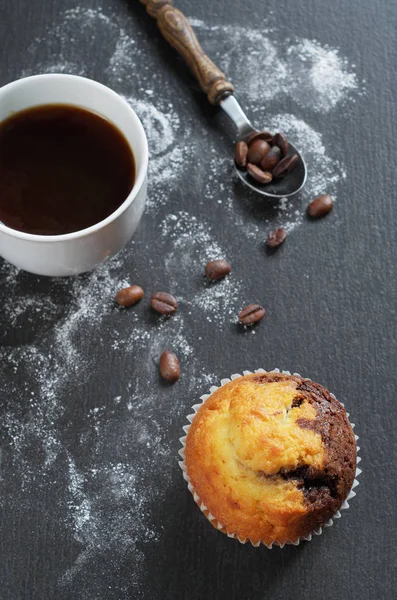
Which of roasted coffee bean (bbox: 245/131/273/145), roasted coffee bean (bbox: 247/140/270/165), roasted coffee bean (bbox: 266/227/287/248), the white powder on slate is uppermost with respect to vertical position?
the white powder on slate

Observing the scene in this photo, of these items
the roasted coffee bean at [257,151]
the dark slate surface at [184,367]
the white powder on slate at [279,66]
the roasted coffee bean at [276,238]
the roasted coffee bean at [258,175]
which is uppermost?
the white powder on slate at [279,66]

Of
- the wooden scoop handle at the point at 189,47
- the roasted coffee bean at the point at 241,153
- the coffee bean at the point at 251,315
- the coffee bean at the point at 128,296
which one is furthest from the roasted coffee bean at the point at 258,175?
the coffee bean at the point at 128,296

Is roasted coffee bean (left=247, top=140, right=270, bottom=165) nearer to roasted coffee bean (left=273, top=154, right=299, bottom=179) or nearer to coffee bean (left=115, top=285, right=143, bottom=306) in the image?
roasted coffee bean (left=273, top=154, right=299, bottom=179)

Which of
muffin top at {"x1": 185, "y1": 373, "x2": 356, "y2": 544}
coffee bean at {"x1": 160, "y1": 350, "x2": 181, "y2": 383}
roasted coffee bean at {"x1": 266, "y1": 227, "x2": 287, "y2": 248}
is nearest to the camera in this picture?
muffin top at {"x1": 185, "y1": 373, "x2": 356, "y2": 544}

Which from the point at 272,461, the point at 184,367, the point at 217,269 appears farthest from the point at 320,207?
the point at 272,461

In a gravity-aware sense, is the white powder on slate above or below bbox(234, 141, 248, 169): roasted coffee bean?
above

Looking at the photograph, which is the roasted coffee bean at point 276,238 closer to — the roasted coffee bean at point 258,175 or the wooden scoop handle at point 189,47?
the roasted coffee bean at point 258,175

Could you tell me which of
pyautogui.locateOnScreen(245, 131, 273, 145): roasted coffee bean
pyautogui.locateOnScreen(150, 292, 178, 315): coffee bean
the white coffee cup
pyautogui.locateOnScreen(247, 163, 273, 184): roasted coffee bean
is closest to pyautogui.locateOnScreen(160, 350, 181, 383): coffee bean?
pyautogui.locateOnScreen(150, 292, 178, 315): coffee bean
